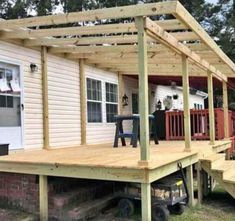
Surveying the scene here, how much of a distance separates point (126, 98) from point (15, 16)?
12299 mm

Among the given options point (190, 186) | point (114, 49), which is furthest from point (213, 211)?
point (114, 49)

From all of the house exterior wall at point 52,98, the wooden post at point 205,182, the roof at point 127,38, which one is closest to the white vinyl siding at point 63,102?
the house exterior wall at point 52,98

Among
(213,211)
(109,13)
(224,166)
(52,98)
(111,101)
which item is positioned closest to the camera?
(109,13)

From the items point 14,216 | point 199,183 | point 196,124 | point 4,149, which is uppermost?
point 196,124

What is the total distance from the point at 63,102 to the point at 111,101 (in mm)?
2739

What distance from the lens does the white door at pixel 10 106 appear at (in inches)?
276

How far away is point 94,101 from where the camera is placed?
10.3 m

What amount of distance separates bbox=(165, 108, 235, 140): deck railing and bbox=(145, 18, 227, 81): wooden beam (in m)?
2.98

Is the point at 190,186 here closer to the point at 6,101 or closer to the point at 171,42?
the point at 171,42

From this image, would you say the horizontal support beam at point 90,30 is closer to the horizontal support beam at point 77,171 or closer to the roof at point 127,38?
the roof at point 127,38

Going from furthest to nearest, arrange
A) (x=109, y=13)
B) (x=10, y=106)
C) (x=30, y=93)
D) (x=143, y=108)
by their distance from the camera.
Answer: (x=30, y=93), (x=10, y=106), (x=109, y=13), (x=143, y=108)

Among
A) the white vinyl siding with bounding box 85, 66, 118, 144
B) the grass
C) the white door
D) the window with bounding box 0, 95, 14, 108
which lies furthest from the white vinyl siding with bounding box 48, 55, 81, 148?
the grass

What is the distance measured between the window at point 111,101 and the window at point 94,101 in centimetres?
48

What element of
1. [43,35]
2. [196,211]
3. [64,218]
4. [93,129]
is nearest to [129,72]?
[93,129]
